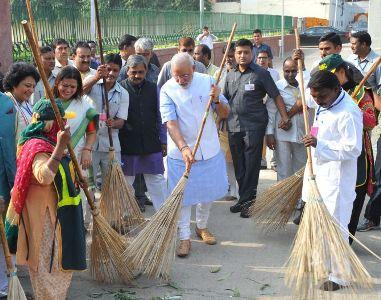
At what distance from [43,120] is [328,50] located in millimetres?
3659

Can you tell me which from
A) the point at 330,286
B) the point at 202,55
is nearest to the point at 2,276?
the point at 330,286

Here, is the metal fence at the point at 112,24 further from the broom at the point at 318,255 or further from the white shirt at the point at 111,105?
the broom at the point at 318,255

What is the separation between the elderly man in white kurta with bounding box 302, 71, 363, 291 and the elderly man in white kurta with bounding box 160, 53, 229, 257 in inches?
42.6

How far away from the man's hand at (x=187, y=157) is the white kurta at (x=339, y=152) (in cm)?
102

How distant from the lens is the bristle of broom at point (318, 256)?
3.76 meters

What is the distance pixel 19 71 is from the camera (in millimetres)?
4324

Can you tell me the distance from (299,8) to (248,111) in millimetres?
42165

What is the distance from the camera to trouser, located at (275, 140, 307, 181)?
6.25 m

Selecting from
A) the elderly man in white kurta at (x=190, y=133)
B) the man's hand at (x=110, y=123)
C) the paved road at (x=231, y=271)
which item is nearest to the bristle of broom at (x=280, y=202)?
the paved road at (x=231, y=271)

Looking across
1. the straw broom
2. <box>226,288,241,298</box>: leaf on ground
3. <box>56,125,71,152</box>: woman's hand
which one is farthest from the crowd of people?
<box>226,288,241,298</box>: leaf on ground

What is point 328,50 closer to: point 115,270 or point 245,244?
point 245,244

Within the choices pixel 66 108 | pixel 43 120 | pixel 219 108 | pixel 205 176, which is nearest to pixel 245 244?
pixel 205 176

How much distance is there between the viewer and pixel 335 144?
163 inches

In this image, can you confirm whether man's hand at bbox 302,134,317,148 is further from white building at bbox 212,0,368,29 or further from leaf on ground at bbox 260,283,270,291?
white building at bbox 212,0,368,29
